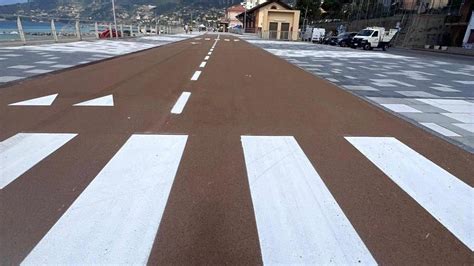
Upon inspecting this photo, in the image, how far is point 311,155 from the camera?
14.4 ft

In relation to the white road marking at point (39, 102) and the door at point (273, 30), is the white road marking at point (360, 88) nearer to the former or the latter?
the white road marking at point (39, 102)

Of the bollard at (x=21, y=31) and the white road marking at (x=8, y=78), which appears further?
the bollard at (x=21, y=31)

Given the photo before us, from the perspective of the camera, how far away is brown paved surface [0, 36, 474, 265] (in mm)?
2621

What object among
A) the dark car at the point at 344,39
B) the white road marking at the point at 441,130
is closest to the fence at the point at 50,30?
the white road marking at the point at 441,130

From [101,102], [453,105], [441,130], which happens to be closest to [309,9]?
[453,105]

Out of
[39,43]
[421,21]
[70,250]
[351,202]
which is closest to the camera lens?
[70,250]

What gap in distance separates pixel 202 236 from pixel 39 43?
2379 cm

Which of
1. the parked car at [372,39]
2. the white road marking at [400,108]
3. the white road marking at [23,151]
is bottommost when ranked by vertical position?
the white road marking at [400,108]

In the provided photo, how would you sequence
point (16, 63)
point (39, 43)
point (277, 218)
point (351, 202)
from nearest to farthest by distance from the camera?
point (277, 218) → point (351, 202) → point (16, 63) → point (39, 43)

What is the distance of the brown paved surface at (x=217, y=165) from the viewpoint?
2621mm

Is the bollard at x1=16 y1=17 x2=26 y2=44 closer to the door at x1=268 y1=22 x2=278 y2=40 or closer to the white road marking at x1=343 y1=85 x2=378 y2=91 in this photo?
the white road marking at x1=343 y1=85 x2=378 y2=91

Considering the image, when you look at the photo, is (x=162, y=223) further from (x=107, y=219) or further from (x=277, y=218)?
(x=277, y=218)

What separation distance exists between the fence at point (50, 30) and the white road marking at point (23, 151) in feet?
59.5

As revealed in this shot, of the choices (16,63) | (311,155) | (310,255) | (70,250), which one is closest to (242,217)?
(310,255)
